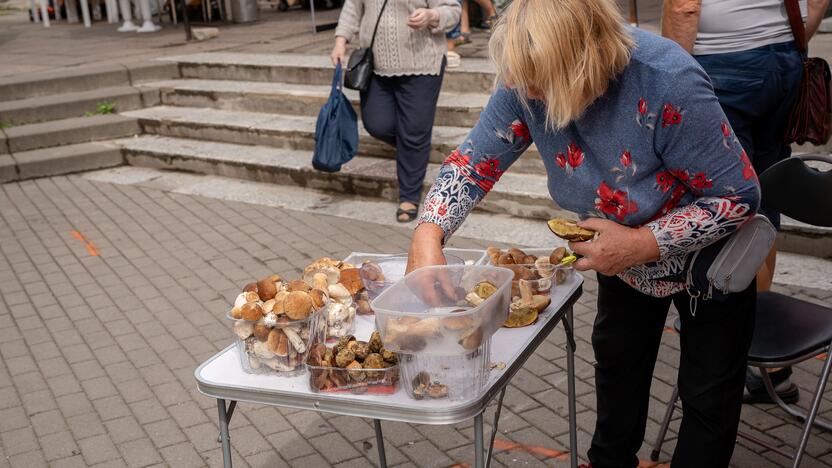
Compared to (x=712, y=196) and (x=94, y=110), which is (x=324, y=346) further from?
(x=94, y=110)

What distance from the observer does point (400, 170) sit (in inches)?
241

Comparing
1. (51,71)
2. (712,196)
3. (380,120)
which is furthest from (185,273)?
(51,71)

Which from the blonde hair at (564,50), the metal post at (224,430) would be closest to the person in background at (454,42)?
the blonde hair at (564,50)

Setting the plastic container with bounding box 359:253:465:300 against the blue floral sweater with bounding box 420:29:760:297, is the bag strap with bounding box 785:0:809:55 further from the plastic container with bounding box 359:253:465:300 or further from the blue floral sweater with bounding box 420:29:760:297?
the plastic container with bounding box 359:253:465:300

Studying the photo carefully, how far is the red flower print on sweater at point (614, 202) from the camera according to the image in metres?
2.23

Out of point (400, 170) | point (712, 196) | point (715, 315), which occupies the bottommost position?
point (400, 170)

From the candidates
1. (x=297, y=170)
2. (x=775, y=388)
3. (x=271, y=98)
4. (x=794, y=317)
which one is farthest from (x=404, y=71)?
(x=794, y=317)

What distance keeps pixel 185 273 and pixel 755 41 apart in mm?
3507

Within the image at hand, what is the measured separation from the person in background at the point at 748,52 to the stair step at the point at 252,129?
3.05 meters

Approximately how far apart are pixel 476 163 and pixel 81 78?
774cm

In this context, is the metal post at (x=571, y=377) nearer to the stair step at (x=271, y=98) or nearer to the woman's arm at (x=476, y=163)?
the woman's arm at (x=476, y=163)

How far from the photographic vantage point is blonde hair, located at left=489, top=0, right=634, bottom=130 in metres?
2.01

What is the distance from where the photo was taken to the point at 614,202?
2248 mm

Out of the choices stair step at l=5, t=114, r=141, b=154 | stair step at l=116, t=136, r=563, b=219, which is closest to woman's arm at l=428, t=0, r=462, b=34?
stair step at l=116, t=136, r=563, b=219
